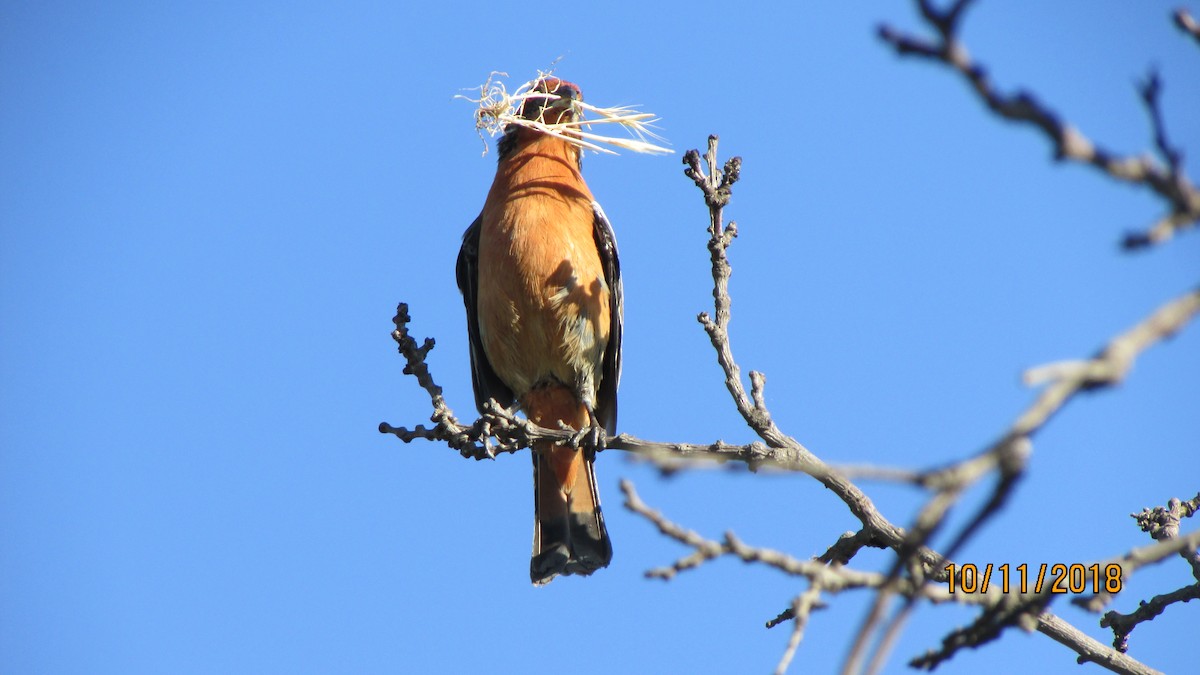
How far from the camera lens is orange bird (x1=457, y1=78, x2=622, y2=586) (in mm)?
6242

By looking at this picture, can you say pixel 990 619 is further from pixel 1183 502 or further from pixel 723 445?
pixel 1183 502

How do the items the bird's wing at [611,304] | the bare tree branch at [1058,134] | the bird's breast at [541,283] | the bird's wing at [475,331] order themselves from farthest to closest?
the bird's wing at [475,331] < the bird's wing at [611,304] < the bird's breast at [541,283] < the bare tree branch at [1058,134]

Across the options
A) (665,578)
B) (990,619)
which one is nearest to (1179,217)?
(990,619)

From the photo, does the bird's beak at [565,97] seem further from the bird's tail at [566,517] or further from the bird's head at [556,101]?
the bird's tail at [566,517]

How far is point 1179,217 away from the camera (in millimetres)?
1372

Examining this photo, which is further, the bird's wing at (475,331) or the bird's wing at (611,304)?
the bird's wing at (475,331)

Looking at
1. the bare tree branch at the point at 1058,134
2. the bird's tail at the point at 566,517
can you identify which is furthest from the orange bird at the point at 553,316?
the bare tree branch at the point at 1058,134

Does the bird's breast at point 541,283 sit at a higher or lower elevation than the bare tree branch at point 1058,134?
higher

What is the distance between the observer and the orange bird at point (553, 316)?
6242 millimetres

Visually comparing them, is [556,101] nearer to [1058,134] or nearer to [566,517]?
[566,517]

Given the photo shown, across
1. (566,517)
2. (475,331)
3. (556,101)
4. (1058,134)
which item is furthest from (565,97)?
(1058,134)

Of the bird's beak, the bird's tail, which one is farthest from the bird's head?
the bird's tail

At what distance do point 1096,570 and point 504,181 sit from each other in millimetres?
4477

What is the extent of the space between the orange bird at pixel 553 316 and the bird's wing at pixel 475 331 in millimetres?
13
